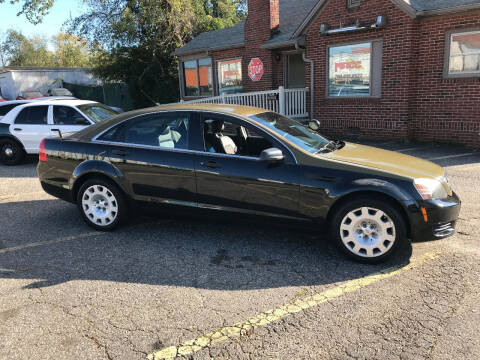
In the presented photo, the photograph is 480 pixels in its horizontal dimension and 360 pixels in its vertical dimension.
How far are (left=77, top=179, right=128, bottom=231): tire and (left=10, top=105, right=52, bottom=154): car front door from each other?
5461mm

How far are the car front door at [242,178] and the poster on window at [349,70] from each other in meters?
8.10

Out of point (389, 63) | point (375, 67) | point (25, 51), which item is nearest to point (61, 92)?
point (375, 67)

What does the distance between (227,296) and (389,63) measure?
9389 mm

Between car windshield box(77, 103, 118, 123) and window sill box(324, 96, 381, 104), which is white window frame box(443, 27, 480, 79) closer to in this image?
window sill box(324, 96, 381, 104)

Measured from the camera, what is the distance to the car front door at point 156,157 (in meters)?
4.54

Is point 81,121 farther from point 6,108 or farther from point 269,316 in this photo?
point 269,316

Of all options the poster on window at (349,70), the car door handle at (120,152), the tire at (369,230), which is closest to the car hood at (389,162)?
the tire at (369,230)

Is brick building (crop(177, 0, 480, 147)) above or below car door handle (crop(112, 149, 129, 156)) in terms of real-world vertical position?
above

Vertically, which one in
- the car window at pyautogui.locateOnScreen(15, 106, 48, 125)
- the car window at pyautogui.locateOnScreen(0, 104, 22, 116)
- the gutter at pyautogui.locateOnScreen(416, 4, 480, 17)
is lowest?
the car window at pyautogui.locateOnScreen(15, 106, 48, 125)

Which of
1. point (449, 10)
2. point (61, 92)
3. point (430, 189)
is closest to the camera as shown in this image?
point (430, 189)

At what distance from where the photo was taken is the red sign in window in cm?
1503

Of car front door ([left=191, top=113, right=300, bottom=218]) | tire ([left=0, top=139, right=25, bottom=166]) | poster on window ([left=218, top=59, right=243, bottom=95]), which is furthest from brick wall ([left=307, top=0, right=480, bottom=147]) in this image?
tire ([left=0, top=139, right=25, bottom=166])

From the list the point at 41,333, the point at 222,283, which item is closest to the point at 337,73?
the point at 222,283

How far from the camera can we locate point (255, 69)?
15242 mm
